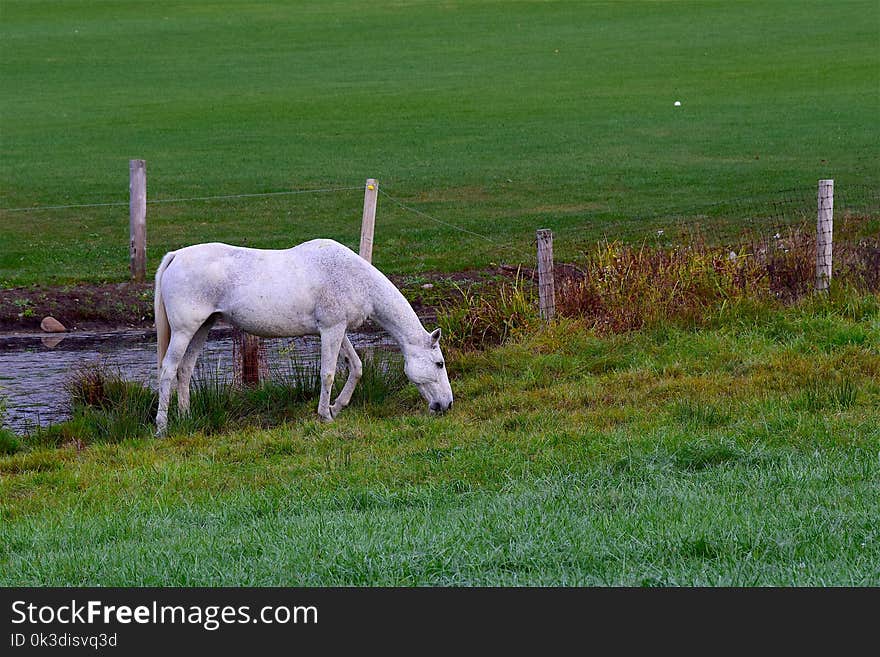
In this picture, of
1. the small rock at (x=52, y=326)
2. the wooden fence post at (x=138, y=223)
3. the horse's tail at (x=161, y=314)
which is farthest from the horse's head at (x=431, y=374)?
the wooden fence post at (x=138, y=223)

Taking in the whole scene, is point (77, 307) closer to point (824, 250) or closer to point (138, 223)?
point (138, 223)

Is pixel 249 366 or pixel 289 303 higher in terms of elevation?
pixel 289 303

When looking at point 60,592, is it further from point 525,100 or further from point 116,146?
point 525,100

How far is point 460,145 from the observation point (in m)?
34.6

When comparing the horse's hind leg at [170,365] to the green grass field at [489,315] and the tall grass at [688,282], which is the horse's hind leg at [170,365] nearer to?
the green grass field at [489,315]

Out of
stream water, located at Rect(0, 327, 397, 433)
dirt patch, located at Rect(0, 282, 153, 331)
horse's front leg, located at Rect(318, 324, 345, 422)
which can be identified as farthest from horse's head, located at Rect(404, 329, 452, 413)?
dirt patch, located at Rect(0, 282, 153, 331)

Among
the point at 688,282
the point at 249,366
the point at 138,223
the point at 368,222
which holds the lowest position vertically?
the point at 249,366

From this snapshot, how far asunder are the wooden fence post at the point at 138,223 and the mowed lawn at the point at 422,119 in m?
0.59

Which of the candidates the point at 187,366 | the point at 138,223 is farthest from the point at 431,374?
the point at 138,223

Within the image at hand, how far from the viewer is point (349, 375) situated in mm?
11625

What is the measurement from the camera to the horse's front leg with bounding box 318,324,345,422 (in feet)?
36.6

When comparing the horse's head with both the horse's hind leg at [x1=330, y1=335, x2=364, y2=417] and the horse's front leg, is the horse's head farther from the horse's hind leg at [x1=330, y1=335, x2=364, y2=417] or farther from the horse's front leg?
the horse's front leg

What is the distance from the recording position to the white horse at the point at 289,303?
11148mm

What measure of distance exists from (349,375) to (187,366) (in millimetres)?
1404
